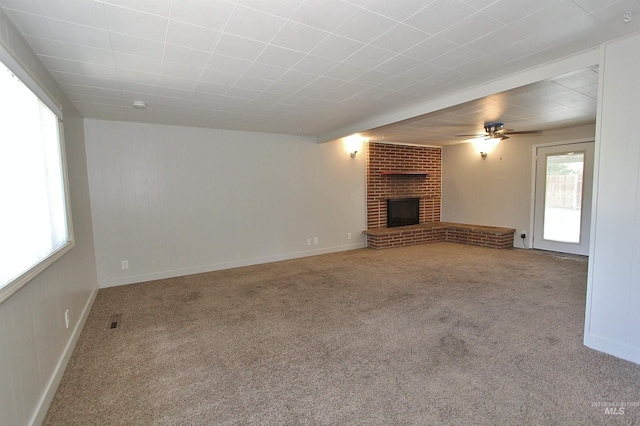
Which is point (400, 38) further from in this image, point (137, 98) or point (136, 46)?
point (137, 98)

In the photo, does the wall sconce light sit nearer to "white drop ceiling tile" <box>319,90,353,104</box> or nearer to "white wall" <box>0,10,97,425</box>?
"white drop ceiling tile" <box>319,90,353,104</box>

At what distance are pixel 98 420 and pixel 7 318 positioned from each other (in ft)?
2.52

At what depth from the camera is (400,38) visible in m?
2.12

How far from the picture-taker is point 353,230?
647 centimetres

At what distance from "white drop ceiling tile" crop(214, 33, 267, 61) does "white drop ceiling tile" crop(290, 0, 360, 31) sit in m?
0.44

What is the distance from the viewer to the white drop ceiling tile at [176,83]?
2764mm

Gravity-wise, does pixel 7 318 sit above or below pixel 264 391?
above

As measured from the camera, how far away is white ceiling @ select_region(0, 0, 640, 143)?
1.78 metres

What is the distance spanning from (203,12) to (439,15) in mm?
1449

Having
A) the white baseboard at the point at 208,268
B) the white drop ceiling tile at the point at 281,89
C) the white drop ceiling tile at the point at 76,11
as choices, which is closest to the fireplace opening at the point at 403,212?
the white baseboard at the point at 208,268

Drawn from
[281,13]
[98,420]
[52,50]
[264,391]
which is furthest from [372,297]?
[52,50]

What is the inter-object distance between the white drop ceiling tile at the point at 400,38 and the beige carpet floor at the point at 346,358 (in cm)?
237

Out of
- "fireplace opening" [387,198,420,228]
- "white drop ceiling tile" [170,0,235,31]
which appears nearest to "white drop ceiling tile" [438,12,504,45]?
"white drop ceiling tile" [170,0,235,31]

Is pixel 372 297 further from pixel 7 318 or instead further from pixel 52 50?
pixel 52 50
